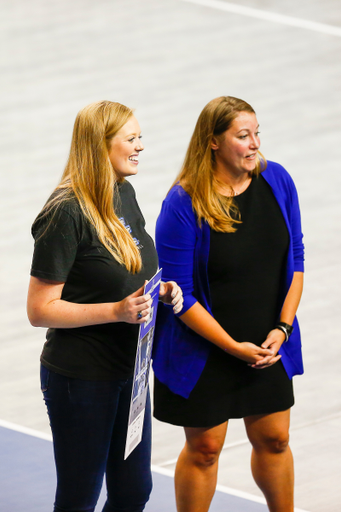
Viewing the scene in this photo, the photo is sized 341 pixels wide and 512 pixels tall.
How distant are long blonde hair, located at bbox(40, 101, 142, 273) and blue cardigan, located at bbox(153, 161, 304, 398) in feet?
1.21

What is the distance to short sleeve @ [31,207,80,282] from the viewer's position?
2215 mm

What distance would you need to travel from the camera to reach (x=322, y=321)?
201 inches

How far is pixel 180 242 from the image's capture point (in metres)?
2.67

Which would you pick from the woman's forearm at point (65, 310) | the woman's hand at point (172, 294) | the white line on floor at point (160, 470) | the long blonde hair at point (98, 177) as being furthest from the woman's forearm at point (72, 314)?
the white line on floor at point (160, 470)

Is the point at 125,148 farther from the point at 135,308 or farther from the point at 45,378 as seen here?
the point at 45,378

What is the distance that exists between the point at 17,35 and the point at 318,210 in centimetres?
607

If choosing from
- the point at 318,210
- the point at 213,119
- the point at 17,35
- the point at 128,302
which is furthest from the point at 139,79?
the point at 128,302

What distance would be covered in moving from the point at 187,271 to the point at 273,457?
76 centimetres

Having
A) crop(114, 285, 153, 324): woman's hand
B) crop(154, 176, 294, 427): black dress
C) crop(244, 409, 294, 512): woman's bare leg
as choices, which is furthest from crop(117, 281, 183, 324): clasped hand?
crop(244, 409, 294, 512): woman's bare leg

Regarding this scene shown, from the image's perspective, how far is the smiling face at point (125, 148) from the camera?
7.70 ft

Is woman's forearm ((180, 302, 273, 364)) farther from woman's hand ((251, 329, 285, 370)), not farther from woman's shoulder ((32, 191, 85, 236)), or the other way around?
woman's shoulder ((32, 191, 85, 236))

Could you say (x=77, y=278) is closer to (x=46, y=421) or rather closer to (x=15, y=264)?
(x=46, y=421)

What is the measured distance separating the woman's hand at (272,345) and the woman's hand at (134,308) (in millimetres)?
664

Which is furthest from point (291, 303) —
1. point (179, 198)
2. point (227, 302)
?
point (179, 198)
